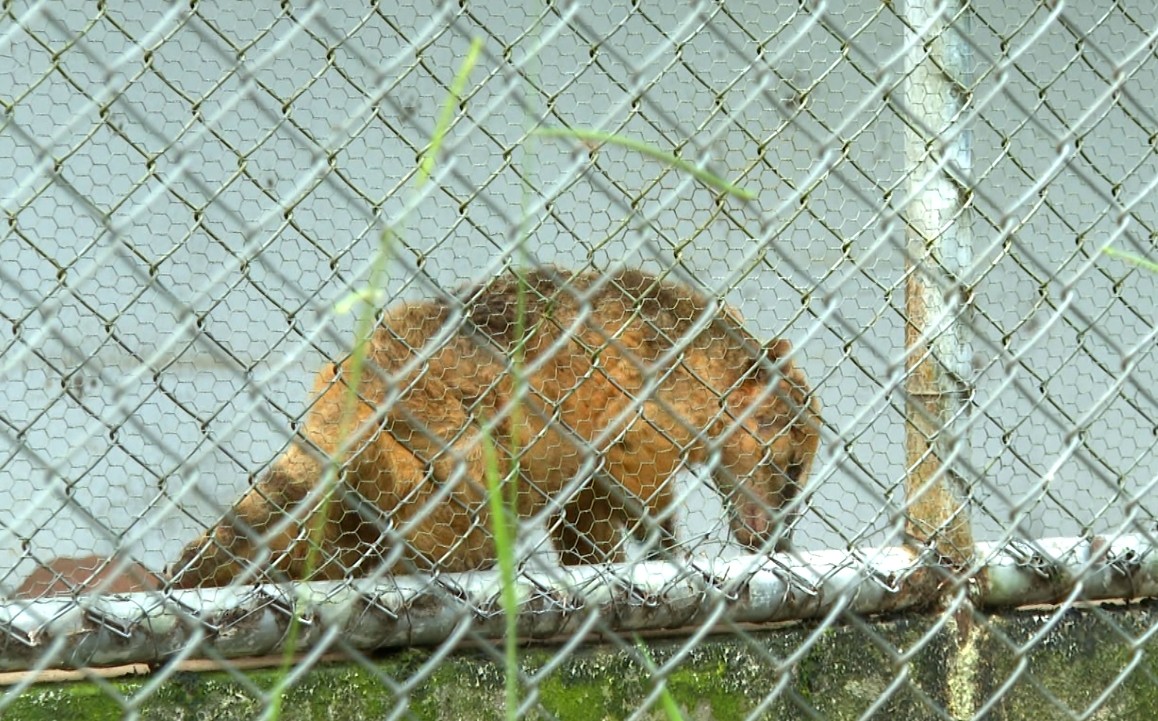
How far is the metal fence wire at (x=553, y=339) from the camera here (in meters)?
2.09

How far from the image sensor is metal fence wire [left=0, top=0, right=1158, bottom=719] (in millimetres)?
2086

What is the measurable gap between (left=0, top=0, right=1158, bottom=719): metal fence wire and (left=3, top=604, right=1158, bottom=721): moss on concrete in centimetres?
2

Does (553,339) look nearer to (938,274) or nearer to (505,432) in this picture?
(505,432)

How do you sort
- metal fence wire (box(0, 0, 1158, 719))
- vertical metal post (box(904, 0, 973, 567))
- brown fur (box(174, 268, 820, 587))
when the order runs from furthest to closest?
brown fur (box(174, 268, 820, 587))
vertical metal post (box(904, 0, 973, 567))
metal fence wire (box(0, 0, 1158, 719))

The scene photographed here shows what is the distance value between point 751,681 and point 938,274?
0.97 metres

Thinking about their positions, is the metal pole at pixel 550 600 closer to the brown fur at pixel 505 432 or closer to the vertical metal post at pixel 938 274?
the vertical metal post at pixel 938 274

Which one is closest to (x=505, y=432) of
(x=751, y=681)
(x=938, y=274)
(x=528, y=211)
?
(x=528, y=211)

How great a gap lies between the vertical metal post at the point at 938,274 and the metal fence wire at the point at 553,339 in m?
0.01

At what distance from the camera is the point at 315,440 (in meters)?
3.30

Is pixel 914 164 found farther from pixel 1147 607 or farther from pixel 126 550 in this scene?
pixel 126 550

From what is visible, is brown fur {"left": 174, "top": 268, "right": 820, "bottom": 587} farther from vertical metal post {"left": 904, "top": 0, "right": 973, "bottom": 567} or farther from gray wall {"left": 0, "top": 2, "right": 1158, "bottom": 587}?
vertical metal post {"left": 904, "top": 0, "right": 973, "bottom": 567}

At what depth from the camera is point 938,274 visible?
2.80 metres

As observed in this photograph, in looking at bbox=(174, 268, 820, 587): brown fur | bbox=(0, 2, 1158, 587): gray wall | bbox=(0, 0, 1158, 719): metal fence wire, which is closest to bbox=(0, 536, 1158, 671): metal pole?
bbox=(0, 0, 1158, 719): metal fence wire

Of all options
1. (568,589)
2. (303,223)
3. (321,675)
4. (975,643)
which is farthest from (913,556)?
(303,223)
